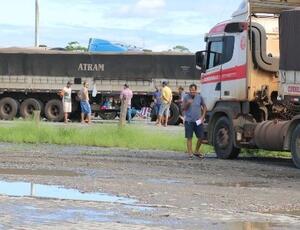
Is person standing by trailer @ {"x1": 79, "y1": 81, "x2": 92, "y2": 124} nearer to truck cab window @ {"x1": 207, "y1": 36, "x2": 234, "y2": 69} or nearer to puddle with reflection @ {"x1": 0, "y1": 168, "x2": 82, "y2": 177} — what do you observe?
truck cab window @ {"x1": 207, "y1": 36, "x2": 234, "y2": 69}

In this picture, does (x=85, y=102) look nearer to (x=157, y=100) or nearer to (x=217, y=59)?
(x=157, y=100)

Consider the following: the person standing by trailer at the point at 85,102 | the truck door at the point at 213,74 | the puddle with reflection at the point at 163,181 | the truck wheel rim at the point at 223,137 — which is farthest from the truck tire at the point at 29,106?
the puddle with reflection at the point at 163,181

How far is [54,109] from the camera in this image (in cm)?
3556

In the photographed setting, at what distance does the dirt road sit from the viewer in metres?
8.96

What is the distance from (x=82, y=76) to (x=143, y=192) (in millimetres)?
24296

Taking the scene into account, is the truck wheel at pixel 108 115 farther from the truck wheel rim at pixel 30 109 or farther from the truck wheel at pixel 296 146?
the truck wheel at pixel 296 146

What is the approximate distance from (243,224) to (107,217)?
1675 millimetres

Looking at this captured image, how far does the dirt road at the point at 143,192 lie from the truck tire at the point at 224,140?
0.54 metres

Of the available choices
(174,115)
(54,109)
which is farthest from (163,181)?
(54,109)

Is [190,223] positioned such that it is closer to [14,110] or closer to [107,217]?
[107,217]

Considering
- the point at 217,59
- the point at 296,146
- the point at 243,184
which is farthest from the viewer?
the point at 217,59

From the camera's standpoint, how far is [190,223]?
883cm

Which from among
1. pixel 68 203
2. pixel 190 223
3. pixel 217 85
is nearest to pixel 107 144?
pixel 217 85

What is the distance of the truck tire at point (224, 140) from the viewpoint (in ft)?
59.7
